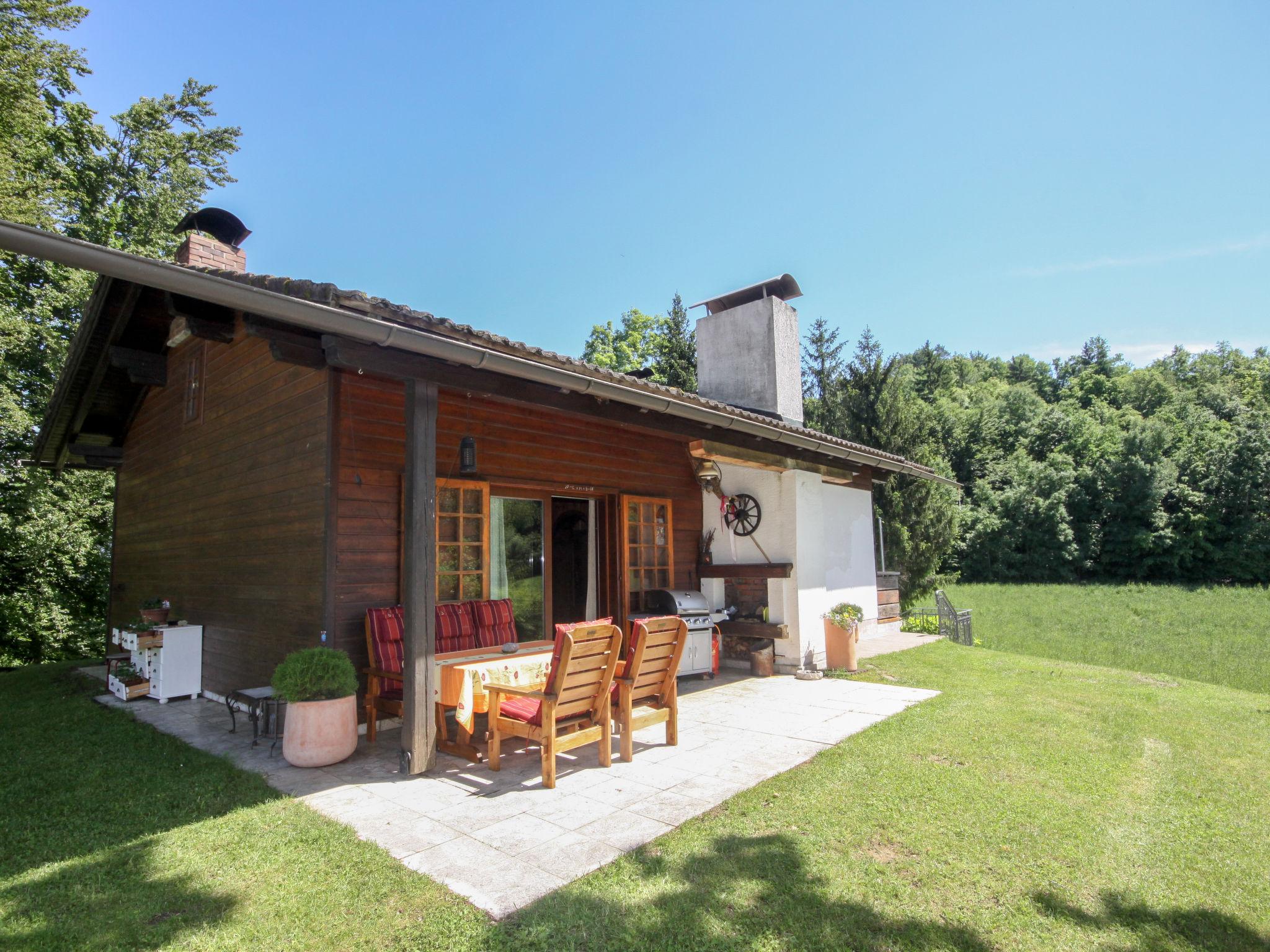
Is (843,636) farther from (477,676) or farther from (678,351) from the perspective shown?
(678,351)

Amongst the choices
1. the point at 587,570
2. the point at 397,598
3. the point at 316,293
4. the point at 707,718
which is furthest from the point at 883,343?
the point at 316,293

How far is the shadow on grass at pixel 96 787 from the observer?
3139 mm

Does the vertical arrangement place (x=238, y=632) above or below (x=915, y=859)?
above

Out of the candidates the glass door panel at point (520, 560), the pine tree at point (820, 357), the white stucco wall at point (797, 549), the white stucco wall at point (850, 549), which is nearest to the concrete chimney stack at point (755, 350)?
the white stucco wall at point (850, 549)

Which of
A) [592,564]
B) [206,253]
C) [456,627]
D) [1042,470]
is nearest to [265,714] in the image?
[456,627]

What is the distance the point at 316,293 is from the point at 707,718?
411 centimetres

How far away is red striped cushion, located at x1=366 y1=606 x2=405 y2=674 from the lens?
484 cm

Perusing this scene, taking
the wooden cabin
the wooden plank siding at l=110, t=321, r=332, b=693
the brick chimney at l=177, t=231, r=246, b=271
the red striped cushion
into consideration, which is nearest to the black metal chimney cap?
the brick chimney at l=177, t=231, r=246, b=271

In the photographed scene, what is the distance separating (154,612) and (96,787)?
363 cm

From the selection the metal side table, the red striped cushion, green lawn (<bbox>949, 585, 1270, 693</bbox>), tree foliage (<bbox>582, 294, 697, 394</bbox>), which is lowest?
green lawn (<bbox>949, 585, 1270, 693</bbox>)

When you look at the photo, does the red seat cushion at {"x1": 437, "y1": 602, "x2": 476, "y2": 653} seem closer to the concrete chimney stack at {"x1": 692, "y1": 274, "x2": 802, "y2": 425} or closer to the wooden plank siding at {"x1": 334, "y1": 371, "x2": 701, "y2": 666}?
the wooden plank siding at {"x1": 334, "y1": 371, "x2": 701, "y2": 666}

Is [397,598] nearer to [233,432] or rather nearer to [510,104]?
[233,432]

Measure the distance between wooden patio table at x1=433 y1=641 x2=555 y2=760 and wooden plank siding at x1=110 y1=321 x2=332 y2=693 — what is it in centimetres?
130

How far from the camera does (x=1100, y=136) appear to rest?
22.9 feet
